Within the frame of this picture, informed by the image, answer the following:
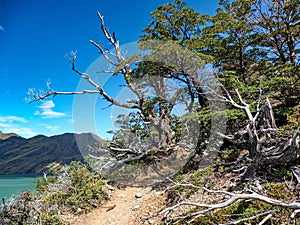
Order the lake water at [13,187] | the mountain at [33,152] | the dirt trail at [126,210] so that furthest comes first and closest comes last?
the mountain at [33,152] → the lake water at [13,187] → the dirt trail at [126,210]

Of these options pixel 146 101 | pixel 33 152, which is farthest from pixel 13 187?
pixel 33 152

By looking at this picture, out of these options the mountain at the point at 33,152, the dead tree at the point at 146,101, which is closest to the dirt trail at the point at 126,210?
the dead tree at the point at 146,101

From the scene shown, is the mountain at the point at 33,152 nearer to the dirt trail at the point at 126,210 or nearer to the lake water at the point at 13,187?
the lake water at the point at 13,187

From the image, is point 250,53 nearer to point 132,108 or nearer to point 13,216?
point 132,108

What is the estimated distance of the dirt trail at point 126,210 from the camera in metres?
5.42

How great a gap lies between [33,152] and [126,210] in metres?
81.6

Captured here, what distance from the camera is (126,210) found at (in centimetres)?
621

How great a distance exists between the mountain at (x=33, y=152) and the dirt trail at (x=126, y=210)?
142 ft

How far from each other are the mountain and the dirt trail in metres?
43.3

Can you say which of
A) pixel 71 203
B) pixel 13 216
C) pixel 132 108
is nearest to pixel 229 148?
pixel 132 108

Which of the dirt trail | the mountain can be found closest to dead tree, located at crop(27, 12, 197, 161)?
the dirt trail

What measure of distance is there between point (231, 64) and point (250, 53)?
3.63 ft

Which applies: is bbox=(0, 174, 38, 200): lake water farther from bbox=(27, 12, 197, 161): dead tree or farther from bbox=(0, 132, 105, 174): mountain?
bbox=(0, 132, 105, 174): mountain

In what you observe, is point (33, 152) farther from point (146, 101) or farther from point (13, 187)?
point (146, 101)
